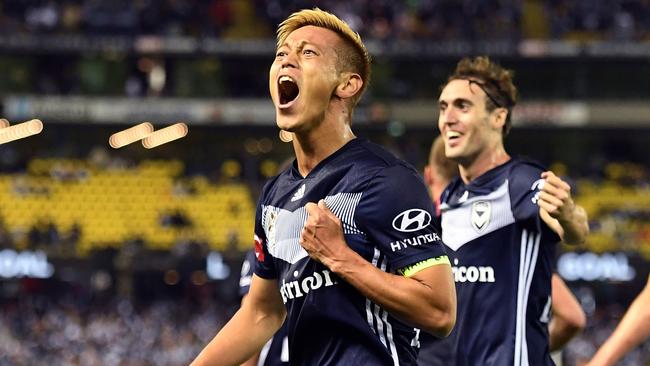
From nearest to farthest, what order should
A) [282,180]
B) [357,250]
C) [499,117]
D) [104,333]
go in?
1. [357,250]
2. [282,180]
3. [499,117]
4. [104,333]

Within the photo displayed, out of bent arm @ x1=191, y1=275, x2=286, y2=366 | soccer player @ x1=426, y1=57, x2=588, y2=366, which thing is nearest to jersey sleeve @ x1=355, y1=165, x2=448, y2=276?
bent arm @ x1=191, y1=275, x2=286, y2=366

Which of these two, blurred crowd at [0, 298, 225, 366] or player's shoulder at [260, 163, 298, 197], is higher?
player's shoulder at [260, 163, 298, 197]

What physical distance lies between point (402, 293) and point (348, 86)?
75 cm

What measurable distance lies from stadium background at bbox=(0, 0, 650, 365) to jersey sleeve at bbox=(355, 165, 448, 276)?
23957 mm

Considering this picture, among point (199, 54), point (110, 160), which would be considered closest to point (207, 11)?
point (199, 54)

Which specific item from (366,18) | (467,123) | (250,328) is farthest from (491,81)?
(366,18)

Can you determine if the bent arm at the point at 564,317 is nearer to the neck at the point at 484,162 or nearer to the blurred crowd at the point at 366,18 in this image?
the neck at the point at 484,162

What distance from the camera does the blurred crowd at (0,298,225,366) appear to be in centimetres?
2389

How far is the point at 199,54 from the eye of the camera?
3002cm

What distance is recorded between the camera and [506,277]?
5.13 m

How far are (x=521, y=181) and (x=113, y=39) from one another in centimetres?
2543

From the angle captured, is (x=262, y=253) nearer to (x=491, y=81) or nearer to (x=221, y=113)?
(x=491, y=81)

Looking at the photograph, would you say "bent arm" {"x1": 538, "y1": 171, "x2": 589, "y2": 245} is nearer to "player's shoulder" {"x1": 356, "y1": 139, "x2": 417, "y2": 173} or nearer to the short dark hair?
"player's shoulder" {"x1": 356, "y1": 139, "x2": 417, "y2": 173}

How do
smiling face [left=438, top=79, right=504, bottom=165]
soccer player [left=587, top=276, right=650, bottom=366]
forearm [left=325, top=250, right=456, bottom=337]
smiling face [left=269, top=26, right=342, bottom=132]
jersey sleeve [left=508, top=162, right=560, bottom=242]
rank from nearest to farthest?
forearm [left=325, top=250, right=456, bottom=337] < smiling face [left=269, top=26, right=342, bottom=132] < soccer player [left=587, top=276, right=650, bottom=366] < jersey sleeve [left=508, top=162, right=560, bottom=242] < smiling face [left=438, top=79, right=504, bottom=165]
